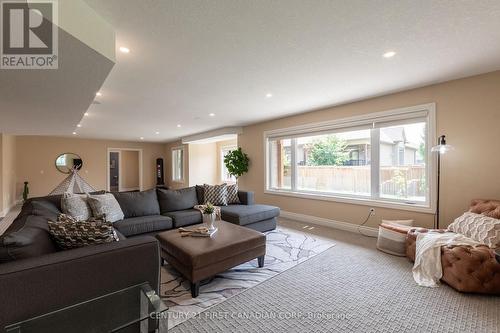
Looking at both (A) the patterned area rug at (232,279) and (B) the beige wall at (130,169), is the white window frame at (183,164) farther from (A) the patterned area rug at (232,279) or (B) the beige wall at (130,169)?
(A) the patterned area rug at (232,279)

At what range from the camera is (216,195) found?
4230mm

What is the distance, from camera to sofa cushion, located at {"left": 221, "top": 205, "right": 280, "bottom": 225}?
3561 mm

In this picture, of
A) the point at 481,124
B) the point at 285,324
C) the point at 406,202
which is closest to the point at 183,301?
the point at 285,324

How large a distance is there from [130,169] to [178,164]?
8.69 ft

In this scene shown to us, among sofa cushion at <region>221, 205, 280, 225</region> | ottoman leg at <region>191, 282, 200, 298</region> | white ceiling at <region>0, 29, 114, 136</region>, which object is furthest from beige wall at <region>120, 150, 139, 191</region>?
ottoman leg at <region>191, 282, 200, 298</region>

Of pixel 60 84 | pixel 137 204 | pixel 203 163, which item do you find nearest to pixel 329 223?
pixel 137 204

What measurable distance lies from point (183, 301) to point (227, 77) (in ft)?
8.59

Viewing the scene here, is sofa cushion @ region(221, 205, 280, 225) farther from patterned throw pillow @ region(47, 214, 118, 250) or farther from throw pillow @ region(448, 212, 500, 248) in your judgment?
throw pillow @ region(448, 212, 500, 248)

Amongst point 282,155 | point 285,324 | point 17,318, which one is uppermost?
point 282,155

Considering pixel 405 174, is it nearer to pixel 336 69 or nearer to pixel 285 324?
pixel 336 69

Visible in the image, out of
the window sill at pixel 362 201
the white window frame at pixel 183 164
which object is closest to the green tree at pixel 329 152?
the window sill at pixel 362 201

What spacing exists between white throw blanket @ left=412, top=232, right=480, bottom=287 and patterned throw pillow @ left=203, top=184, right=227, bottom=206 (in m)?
3.03

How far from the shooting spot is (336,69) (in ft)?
8.70

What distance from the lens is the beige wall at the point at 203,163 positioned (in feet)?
28.9
